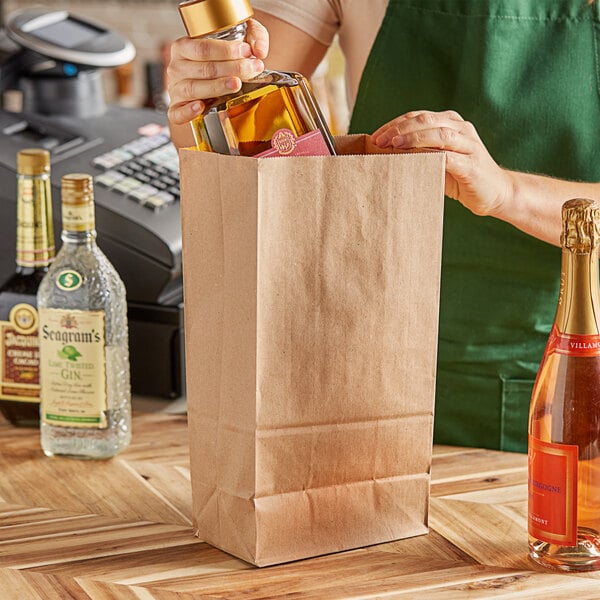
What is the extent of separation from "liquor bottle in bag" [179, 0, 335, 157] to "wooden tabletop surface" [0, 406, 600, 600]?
344 mm

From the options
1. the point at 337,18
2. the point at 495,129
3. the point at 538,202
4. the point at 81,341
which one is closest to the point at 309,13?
the point at 337,18

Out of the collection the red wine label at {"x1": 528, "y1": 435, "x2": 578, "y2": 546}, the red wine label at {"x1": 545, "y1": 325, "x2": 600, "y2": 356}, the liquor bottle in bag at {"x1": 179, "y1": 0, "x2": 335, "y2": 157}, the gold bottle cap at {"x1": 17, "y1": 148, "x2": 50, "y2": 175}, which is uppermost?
the liquor bottle in bag at {"x1": 179, "y1": 0, "x2": 335, "y2": 157}

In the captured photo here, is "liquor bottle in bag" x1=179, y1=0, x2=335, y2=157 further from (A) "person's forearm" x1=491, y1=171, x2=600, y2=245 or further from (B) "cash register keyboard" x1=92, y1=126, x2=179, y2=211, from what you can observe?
(B) "cash register keyboard" x1=92, y1=126, x2=179, y2=211

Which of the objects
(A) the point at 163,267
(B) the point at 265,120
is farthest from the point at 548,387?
(A) the point at 163,267

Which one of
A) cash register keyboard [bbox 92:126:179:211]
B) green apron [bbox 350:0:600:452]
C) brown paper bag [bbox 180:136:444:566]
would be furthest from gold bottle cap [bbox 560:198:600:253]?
cash register keyboard [bbox 92:126:179:211]

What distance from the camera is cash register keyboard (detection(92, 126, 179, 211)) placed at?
133 cm

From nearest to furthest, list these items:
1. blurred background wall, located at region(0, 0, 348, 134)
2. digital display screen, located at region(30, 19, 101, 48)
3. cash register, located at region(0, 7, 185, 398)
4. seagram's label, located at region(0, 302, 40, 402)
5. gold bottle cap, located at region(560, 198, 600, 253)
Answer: gold bottle cap, located at region(560, 198, 600, 253), seagram's label, located at region(0, 302, 40, 402), cash register, located at region(0, 7, 185, 398), digital display screen, located at region(30, 19, 101, 48), blurred background wall, located at region(0, 0, 348, 134)

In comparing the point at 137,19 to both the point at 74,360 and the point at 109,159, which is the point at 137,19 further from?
the point at 74,360

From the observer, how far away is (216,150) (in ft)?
2.91

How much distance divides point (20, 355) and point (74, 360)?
0.41 ft

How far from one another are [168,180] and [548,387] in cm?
68

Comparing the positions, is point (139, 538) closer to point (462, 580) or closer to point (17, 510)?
point (17, 510)

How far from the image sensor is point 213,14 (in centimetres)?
81

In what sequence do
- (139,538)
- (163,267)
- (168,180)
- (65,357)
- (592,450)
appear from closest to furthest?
(592,450), (139,538), (65,357), (163,267), (168,180)
